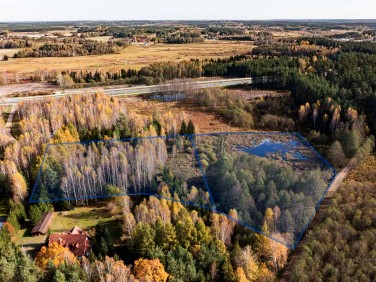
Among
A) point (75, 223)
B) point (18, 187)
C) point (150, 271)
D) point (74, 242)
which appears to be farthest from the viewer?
point (18, 187)

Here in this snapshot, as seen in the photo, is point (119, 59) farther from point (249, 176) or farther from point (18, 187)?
point (249, 176)

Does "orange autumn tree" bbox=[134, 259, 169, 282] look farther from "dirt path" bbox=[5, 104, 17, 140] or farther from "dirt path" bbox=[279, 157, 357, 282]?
"dirt path" bbox=[5, 104, 17, 140]

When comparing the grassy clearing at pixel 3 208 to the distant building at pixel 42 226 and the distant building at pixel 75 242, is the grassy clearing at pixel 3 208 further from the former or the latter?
the distant building at pixel 75 242

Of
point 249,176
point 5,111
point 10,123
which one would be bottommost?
point 10,123

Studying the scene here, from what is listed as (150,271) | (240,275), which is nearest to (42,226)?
(150,271)

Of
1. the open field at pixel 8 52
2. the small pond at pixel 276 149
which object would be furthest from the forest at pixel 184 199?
the open field at pixel 8 52
